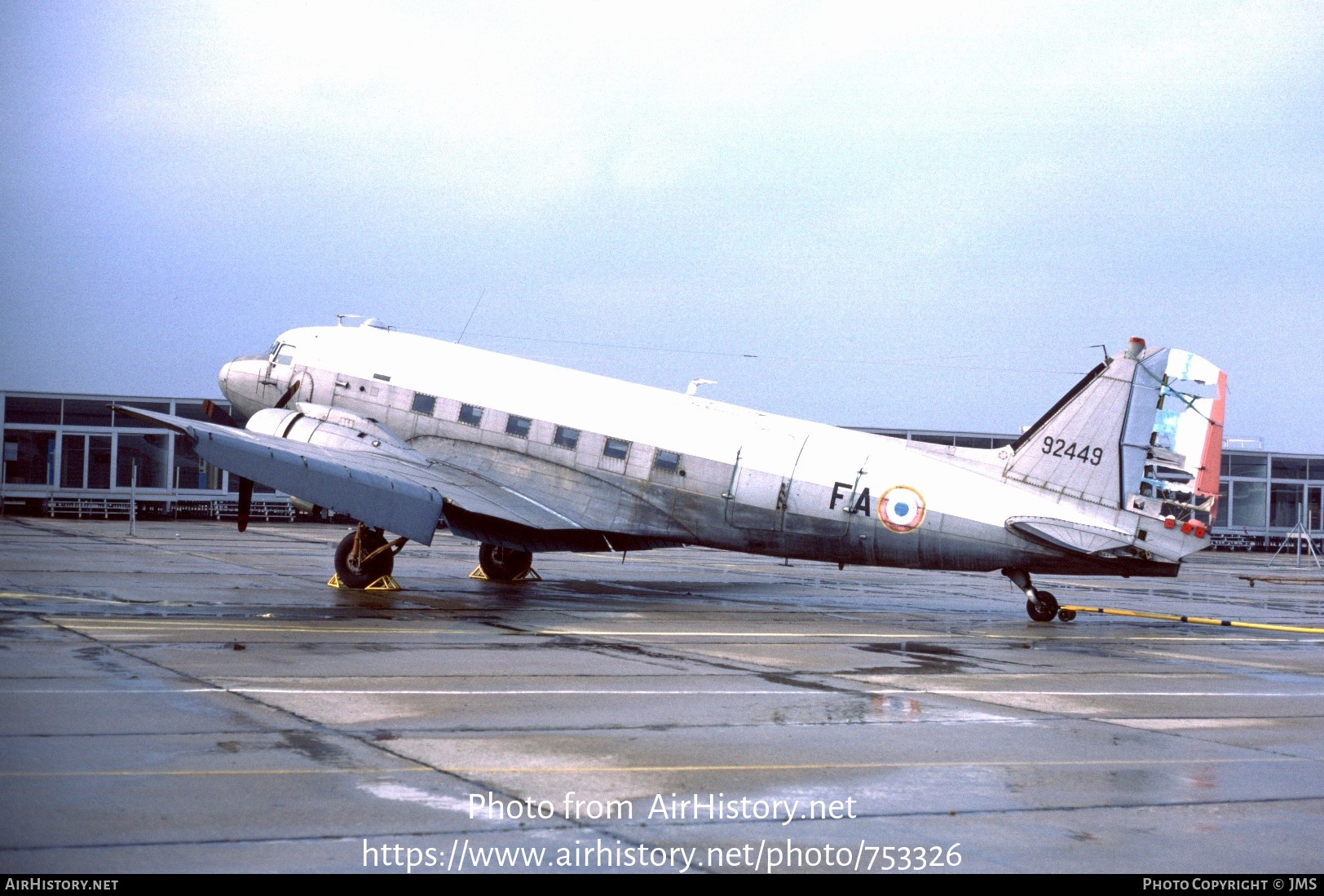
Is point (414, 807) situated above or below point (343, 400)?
below

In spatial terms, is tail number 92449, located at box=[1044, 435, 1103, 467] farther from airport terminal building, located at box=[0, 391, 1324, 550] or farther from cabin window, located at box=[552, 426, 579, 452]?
airport terminal building, located at box=[0, 391, 1324, 550]

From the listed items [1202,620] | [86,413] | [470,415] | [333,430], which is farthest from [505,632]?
[86,413]

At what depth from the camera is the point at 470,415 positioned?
93.4ft

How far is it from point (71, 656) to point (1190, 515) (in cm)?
1860

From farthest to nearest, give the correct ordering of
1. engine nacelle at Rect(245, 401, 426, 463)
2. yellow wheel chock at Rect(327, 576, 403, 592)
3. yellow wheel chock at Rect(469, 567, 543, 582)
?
yellow wheel chock at Rect(469, 567, 543, 582) → engine nacelle at Rect(245, 401, 426, 463) → yellow wheel chock at Rect(327, 576, 403, 592)

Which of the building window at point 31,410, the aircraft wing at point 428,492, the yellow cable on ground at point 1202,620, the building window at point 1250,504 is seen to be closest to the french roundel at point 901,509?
the yellow cable on ground at point 1202,620

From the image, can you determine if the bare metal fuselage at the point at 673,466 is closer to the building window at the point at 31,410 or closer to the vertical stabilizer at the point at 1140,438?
the vertical stabilizer at the point at 1140,438

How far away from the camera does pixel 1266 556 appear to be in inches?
2849

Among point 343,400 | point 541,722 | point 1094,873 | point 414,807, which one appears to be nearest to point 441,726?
point 541,722

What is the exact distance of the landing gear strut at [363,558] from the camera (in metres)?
26.4

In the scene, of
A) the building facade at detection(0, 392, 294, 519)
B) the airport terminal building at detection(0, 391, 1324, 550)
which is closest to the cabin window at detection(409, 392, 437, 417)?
the airport terminal building at detection(0, 391, 1324, 550)

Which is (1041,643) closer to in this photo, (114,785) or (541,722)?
(541,722)

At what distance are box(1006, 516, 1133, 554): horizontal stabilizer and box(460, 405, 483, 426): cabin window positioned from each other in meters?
11.5

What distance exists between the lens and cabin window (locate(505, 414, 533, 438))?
28.0 metres
